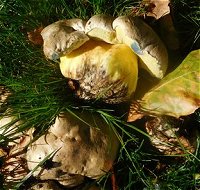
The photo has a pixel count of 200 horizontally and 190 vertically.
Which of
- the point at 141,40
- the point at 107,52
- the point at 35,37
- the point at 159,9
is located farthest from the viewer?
the point at 35,37

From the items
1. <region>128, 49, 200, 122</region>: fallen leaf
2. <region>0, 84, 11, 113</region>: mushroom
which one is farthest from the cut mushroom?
<region>0, 84, 11, 113</region>: mushroom

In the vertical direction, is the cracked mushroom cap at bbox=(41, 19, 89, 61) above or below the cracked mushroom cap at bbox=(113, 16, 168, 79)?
above

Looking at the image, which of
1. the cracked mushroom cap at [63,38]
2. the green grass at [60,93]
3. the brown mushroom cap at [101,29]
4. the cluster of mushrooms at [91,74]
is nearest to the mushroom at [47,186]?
the cluster of mushrooms at [91,74]

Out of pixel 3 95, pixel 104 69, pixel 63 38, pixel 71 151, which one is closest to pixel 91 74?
A: pixel 104 69

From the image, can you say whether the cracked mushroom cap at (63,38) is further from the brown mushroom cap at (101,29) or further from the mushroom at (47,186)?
the mushroom at (47,186)

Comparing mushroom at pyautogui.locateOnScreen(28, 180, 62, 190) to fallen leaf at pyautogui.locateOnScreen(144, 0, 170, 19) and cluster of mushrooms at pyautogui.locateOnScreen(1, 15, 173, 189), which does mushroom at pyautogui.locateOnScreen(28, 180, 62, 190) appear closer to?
cluster of mushrooms at pyautogui.locateOnScreen(1, 15, 173, 189)

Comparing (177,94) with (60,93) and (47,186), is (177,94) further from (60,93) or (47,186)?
(47,186)
